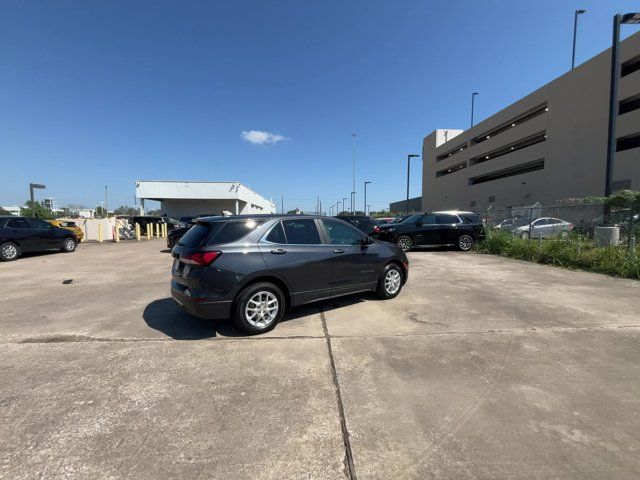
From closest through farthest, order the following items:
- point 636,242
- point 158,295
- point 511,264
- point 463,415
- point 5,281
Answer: point 463,415, point 158,295, point 5,281, point 636,242, point 511,264

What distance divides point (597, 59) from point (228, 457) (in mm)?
36068

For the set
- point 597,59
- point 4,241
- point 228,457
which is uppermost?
point 597,59

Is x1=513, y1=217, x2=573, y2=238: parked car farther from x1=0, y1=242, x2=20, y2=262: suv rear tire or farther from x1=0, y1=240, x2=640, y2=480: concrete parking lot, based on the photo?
x1=0, y1=242, x2=20, y2=262: suv rear tire

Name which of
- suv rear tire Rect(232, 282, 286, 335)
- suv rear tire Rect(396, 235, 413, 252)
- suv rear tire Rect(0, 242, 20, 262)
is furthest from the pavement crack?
suv rear tire Rect(0, 242, 20, 262)

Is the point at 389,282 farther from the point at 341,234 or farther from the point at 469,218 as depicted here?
the point at 469,218

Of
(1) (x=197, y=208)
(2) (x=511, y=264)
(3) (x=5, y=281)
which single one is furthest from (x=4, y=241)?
(1) (x=197, y=208)

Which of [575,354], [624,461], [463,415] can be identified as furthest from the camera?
[575,354]

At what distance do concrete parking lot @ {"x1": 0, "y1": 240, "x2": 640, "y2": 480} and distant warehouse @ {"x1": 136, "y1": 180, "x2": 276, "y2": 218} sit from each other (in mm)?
36971

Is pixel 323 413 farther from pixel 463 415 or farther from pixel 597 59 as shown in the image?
pixel 597 59

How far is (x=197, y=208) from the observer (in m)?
44.2

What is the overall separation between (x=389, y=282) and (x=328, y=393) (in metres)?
3.27

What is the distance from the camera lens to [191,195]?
40344 mm

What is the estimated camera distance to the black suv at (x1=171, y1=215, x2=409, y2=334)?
3922 millimetres

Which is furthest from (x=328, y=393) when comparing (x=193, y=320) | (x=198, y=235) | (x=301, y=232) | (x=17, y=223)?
(x=17, y=223)
